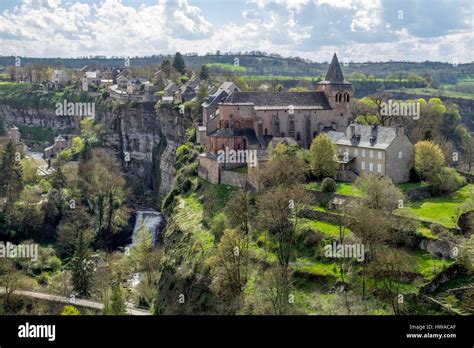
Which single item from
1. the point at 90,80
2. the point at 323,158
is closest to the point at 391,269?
the point at 323,158

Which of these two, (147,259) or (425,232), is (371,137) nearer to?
(425,232)

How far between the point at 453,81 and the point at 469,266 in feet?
493

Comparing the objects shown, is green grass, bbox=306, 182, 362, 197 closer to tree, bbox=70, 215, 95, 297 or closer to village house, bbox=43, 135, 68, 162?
tree, bbox=70, 215, 95, 297

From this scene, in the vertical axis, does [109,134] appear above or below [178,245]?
above

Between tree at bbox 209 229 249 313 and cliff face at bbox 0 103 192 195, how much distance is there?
42.1m

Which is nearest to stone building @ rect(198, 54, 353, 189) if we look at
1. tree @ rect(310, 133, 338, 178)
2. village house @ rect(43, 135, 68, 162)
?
tree @ rect(310, 133, 338, 178)

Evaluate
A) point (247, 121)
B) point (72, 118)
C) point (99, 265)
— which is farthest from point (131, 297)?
point (72, 118)

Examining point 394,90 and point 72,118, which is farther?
point 394,90

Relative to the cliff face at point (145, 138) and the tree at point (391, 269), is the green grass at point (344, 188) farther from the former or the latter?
the cliff face at point (145, 138)

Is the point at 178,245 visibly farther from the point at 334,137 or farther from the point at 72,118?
the point at 72,118

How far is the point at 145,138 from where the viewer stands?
299 ft

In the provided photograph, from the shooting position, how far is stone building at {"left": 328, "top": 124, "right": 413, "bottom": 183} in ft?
150
